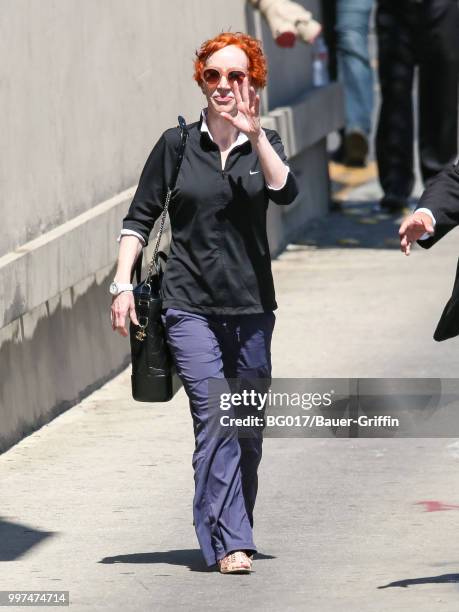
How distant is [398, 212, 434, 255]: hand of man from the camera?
6664mm

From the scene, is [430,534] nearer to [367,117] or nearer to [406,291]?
[406,291]

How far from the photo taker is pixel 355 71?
68.3 feet

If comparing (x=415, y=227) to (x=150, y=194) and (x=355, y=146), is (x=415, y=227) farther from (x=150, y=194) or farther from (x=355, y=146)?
(x=355, y=146)

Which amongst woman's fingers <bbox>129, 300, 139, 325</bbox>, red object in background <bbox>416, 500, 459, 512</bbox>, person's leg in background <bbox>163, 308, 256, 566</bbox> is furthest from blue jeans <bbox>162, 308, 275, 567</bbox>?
red object in background <bbox>416, 500, 459, 512</bbox>

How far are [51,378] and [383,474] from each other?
6.69 ft

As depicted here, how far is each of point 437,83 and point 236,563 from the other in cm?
1061

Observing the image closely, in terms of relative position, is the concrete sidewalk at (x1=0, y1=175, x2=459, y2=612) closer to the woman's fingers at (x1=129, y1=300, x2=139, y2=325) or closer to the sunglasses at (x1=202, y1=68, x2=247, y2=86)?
the woman's fingers at (x1=129, y1=300, x2=139, y2=325)

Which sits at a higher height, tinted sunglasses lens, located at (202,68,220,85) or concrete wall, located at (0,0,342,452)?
tinted sunglasses lens, located at (202,68,220,85)

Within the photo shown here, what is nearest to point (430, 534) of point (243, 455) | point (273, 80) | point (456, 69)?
point (243, 455)

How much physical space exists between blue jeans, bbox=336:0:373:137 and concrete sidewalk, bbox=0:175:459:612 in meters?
8.39

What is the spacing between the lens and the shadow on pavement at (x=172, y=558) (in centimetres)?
742

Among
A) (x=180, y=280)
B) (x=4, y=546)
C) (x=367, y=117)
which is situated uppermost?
(x=180, y=280)

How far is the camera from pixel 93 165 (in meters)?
11.1

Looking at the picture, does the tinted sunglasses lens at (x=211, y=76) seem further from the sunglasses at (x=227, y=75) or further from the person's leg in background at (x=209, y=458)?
the person's leg in background at (x=209, y=458)
